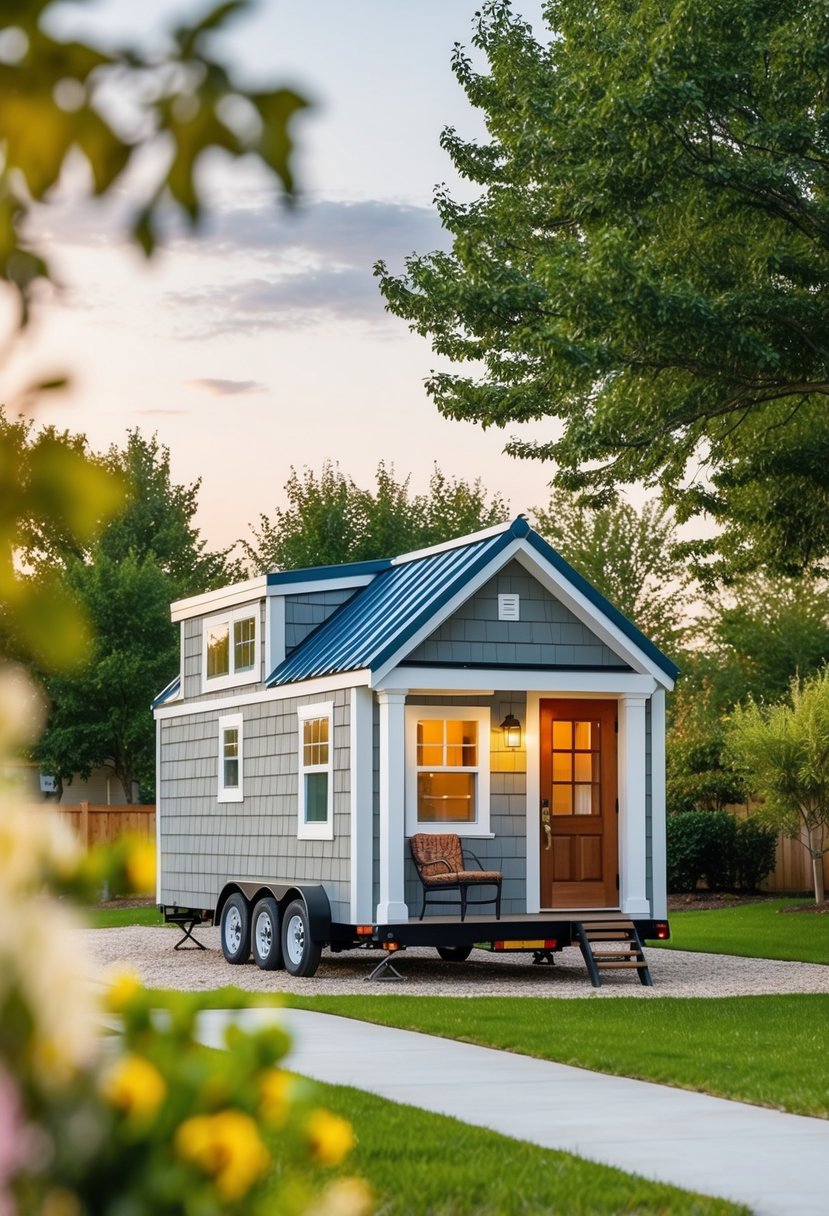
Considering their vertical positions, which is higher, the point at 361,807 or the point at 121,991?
the point at 121,991

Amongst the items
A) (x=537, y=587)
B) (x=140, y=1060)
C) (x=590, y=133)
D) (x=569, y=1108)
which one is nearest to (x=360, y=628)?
(x=537, y=587)

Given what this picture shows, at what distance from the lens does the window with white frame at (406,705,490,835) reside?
718 inches

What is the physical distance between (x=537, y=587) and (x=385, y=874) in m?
3.42

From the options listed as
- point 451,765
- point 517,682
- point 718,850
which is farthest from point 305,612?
point 718,850

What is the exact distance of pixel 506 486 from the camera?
52.9 meters

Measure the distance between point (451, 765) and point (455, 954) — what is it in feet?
10.2

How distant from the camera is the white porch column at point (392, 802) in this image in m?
17.2

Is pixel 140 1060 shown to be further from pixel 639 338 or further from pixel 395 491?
pixel 395 491

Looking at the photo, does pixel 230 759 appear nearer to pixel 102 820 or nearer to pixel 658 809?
pixel 658 809

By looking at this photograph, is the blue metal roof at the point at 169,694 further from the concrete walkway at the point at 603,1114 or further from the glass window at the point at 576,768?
the concrete walkway at the point at 603,1114

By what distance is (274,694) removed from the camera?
19.8 m

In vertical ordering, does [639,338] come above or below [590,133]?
below

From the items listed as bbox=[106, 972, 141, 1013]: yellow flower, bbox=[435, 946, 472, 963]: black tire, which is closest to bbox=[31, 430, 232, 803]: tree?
bbox=[435, 946, 472, 963]: black tire

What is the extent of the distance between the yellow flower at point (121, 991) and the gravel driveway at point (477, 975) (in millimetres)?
13207
